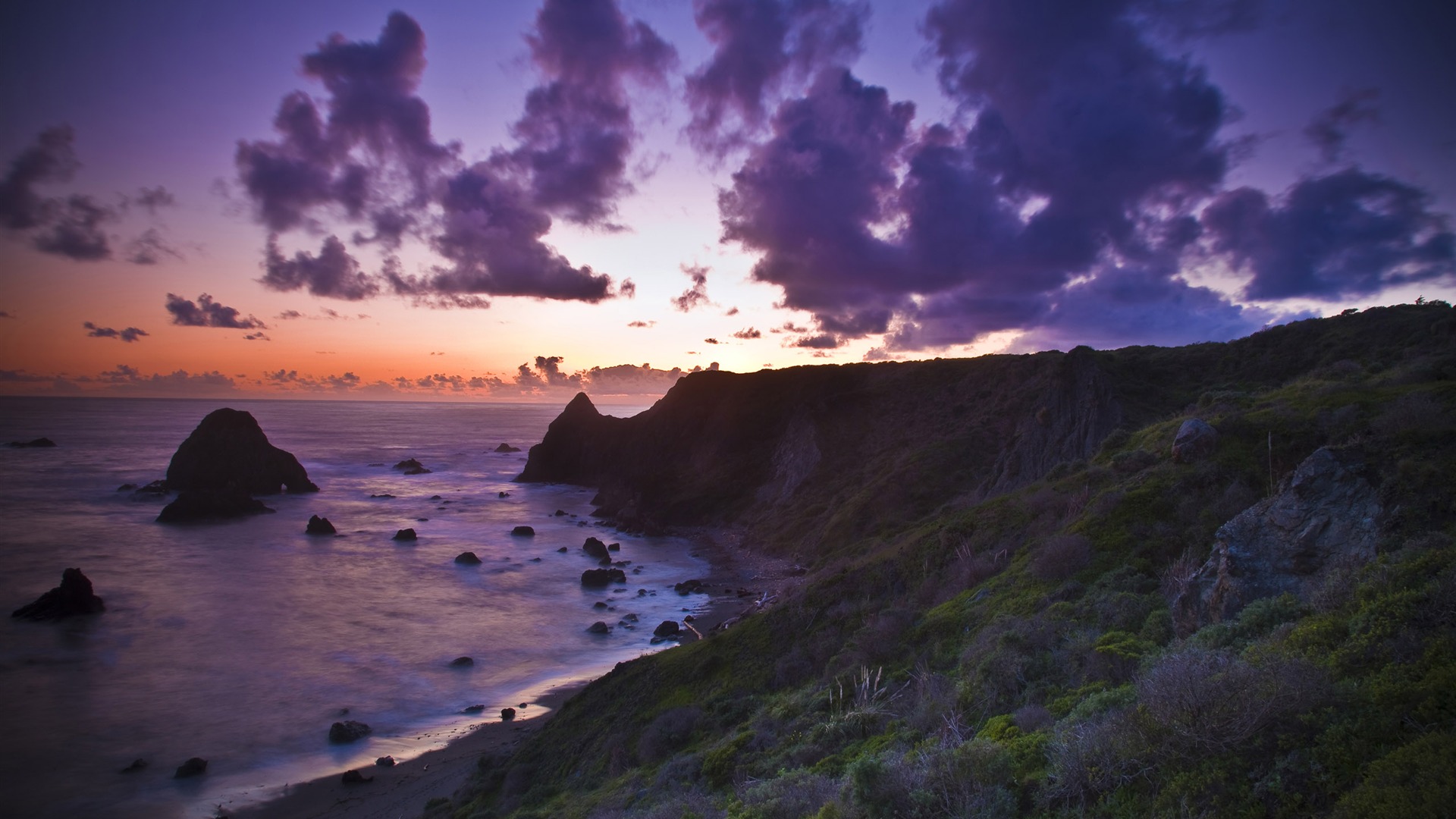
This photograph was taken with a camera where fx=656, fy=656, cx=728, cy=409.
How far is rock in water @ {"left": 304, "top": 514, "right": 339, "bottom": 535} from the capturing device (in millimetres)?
52594

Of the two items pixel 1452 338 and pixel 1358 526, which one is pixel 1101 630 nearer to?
pixel 1358 526

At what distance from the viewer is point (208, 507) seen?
56.8m

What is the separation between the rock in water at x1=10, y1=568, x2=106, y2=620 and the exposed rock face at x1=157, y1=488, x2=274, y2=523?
80.2 feet

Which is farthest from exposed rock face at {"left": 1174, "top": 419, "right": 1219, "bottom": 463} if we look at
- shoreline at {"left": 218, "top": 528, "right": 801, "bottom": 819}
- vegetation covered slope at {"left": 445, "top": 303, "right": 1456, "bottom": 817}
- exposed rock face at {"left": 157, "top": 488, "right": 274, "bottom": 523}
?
exposed rock face at {"left": 157, "top": 488, "right": 274, "bottom": 523}

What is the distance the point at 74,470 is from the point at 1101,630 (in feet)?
368

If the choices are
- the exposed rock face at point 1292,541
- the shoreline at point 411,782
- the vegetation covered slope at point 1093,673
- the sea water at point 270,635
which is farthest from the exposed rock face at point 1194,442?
the sea water at point 270,635

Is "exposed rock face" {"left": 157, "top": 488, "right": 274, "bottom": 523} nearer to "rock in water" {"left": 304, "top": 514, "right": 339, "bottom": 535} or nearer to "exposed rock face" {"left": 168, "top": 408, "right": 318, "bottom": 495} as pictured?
"exposed rock face" {"left": 168, "top": 408, "right": 318, "bottom": 495}

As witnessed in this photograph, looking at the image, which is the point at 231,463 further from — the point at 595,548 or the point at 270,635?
the point at 270,635

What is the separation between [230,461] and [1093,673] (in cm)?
8287

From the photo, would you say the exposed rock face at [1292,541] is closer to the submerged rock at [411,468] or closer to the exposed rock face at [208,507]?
the exposed rock face at [208,507]

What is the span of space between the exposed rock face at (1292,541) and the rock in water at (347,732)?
23.8m

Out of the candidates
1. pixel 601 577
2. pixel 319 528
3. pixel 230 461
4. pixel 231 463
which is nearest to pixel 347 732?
pixel 601 577

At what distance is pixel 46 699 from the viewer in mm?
24016

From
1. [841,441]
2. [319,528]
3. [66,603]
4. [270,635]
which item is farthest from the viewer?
[841,441]
